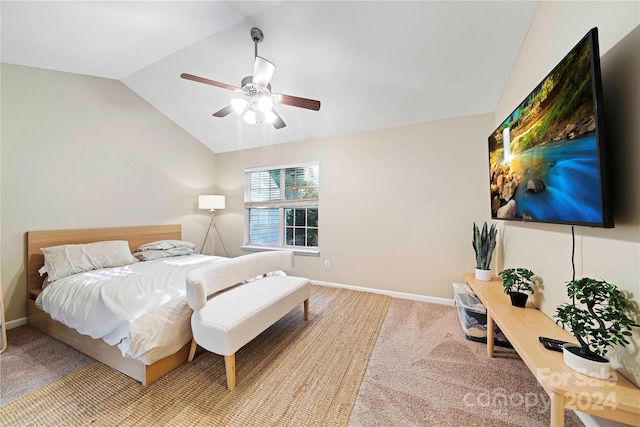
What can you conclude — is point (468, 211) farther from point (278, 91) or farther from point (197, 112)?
point (197, 112)

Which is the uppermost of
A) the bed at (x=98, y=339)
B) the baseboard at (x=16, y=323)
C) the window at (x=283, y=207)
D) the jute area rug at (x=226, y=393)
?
the window at (x=283, y=207)

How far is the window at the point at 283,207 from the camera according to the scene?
12.1 feet

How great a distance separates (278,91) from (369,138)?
1381mm

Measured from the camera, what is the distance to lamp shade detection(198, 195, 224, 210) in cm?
384

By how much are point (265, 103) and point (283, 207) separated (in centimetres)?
215

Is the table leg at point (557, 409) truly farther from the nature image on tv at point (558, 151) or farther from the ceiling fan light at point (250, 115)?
the ceiling fan light at point (250, 115)

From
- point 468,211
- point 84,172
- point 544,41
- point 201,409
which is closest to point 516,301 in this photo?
point 468,211

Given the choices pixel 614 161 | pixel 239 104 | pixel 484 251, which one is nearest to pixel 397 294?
pixel 484 251

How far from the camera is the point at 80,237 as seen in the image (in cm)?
261

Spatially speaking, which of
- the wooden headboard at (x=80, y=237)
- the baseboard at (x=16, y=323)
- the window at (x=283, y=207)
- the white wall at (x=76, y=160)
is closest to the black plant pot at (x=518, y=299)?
the window at (x=283, y=207)

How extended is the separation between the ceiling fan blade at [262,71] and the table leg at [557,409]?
2.48 m

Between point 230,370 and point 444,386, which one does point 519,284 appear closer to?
point 444,386

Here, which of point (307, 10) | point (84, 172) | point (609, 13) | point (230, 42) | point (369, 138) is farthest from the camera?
point (369, 138)

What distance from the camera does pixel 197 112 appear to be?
3.37 metres
